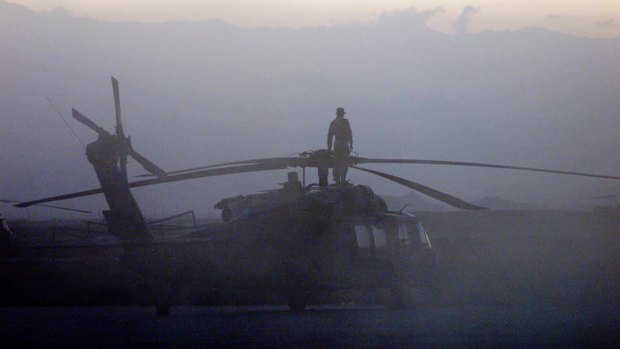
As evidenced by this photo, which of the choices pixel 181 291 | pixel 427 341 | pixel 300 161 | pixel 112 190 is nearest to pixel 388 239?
pixel 300 161

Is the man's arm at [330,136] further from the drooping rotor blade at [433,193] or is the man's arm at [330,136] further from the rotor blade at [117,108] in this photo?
the rotor blade at [117,108]

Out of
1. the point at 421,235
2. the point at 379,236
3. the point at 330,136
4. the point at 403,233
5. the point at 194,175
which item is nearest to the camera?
the point at 194,175

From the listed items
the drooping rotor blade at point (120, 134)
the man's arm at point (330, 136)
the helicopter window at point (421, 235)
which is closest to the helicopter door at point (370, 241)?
the helicopter window at point (421, 235)

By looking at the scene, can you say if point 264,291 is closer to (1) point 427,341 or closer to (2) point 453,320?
(2) point 453,320

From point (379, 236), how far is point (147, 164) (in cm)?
462

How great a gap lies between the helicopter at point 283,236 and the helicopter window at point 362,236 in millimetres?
20

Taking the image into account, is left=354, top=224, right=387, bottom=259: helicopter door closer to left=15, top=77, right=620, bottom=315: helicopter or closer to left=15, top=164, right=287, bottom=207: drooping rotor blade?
left=15, top=77, right=620, bottom=315: helicopter

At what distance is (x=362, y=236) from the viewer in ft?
52.1

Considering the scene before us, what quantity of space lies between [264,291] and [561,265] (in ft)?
48.8

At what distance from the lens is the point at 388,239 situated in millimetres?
16172

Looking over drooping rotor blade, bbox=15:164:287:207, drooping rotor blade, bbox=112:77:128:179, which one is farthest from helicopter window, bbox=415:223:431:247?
drooping rotor blade, bbox=112:77:128:179

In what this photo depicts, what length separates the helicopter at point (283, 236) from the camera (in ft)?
48.1

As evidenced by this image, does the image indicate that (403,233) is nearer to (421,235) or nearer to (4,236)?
(421,235)

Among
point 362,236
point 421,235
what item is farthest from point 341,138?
point 421,235
